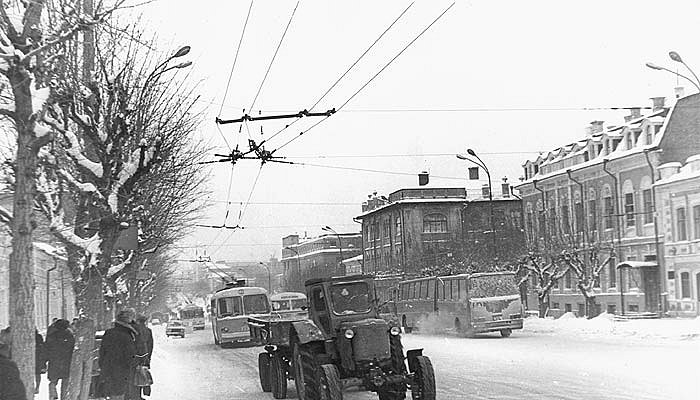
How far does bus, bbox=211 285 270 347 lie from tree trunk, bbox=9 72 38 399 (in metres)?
28.2

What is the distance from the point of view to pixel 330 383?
14.1 metres

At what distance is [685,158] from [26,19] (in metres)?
40.1

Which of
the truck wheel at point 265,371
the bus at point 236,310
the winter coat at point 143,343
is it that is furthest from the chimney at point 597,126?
the winter coat at point 143,343

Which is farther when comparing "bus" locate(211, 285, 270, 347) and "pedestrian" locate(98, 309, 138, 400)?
→ "bus" locate(211, 285, 270, 347)

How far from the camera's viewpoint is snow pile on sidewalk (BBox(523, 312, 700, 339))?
29219 mm

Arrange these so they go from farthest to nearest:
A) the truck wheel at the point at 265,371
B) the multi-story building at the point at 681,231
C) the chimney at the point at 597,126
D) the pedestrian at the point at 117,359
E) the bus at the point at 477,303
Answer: the chimney at the point at 597,126 < the multi-story building at the point at 681,231 < the bus at the point at 477,303 < the truck wheel at the point at 265,371 < the pedestrian at the point at 117,359

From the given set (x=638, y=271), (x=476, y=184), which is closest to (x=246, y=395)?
(x=638, y=271)

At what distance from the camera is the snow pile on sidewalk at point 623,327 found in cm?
2922

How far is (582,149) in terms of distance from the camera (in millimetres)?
53750

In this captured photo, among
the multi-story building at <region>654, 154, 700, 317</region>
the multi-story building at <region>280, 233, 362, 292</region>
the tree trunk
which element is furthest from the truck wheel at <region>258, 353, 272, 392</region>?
the multi-story building at <region>280, 233, 362, 292</region>

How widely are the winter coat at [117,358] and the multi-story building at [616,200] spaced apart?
35035mm

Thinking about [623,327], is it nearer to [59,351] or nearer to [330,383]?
[330,383]

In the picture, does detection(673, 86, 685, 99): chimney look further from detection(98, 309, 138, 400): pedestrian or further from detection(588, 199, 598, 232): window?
detection(98, 309, 138, 400): pedestrian

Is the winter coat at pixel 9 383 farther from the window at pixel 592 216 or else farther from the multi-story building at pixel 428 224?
the multi-story building at pixel 428 224
